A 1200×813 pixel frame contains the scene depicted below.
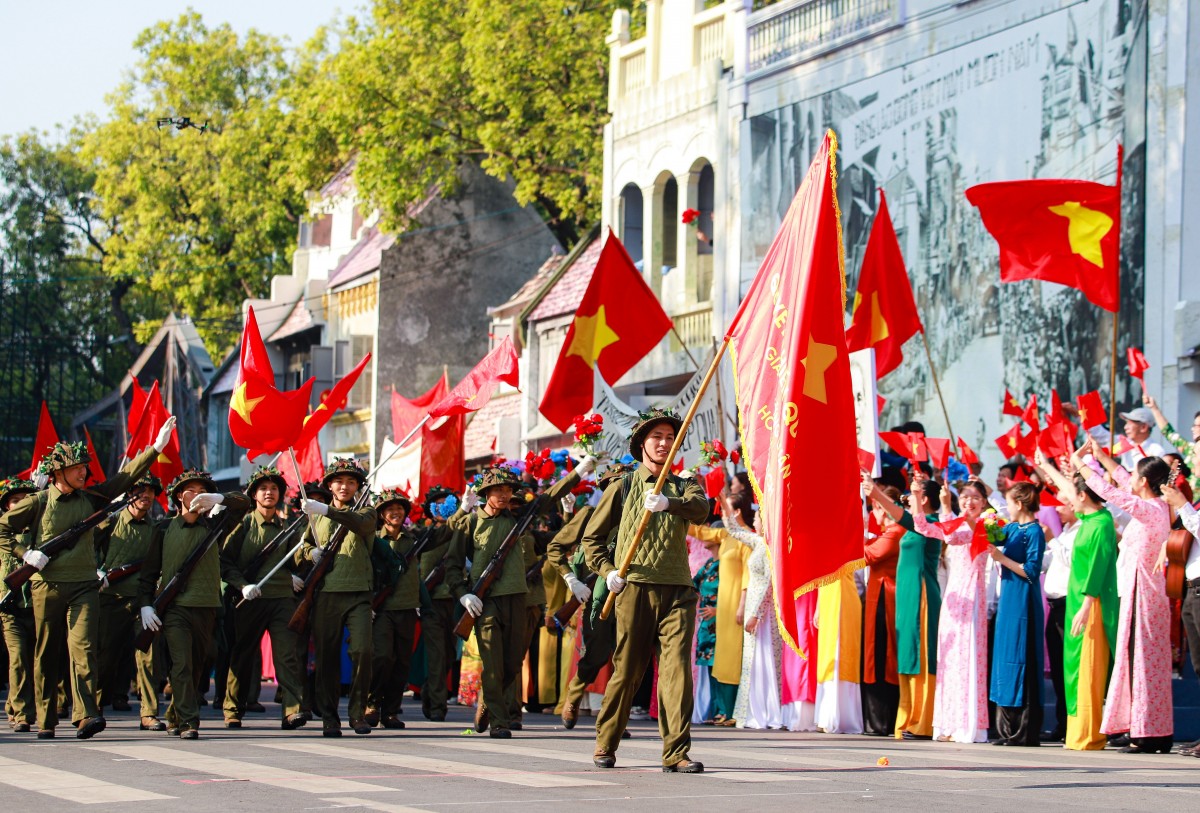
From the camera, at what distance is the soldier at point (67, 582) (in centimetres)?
1374

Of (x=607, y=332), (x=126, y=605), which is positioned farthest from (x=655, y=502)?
(x=607, y=332)

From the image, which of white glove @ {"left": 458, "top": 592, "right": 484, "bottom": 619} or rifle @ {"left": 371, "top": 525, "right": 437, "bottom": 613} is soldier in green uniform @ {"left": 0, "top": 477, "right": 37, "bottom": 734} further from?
white glove @ {"left": 458, "top": 592, "right": 484, "bottom": 619}

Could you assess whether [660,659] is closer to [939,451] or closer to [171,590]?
[171,590]

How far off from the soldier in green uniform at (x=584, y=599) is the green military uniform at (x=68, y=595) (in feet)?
10.3

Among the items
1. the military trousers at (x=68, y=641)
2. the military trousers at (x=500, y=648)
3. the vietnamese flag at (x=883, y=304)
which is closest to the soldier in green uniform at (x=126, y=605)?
the military trousers at (x=68, y=641)

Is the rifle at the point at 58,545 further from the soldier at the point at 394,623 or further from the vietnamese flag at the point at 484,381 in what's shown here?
Result: the vietnamese flag at the point at 484,381

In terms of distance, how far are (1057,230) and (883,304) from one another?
195 cm

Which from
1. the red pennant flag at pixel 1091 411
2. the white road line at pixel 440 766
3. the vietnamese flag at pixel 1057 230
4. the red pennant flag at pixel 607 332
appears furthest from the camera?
the red pennant flag at pixel 607 332

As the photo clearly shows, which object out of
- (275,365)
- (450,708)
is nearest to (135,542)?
(450,708)

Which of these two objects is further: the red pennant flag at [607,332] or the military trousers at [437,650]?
the red pennant flag at [607,332]

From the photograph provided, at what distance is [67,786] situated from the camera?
1015cm

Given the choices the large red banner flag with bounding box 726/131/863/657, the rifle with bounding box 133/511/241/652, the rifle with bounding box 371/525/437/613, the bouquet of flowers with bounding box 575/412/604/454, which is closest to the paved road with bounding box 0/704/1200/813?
the rifle with bounding box 133/511/241/652

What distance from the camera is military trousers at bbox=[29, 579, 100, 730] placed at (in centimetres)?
1375

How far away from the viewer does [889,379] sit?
24.8 metres
